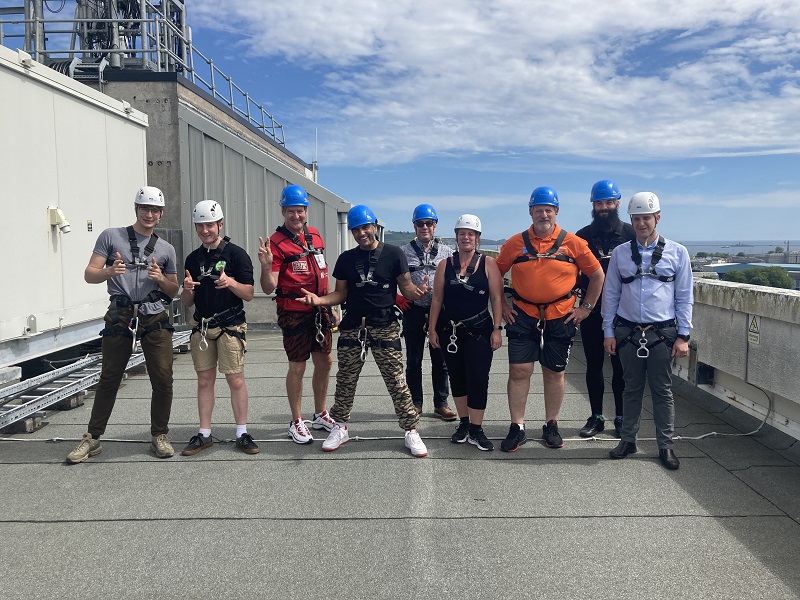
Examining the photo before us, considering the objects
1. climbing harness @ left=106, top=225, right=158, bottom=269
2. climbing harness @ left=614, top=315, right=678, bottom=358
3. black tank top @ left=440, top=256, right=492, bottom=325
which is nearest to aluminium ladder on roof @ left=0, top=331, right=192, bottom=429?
climbing harness @ left=106, top=225, right=158, bottom=269

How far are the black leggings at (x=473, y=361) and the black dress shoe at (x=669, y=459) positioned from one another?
4.50ft

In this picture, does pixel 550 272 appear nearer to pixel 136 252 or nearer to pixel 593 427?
pixel 593 427

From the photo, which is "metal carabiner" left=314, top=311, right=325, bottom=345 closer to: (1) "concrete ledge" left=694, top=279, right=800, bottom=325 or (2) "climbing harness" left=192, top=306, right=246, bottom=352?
(2) "climbing harness" left=192, top=306, right=246, bottom=352

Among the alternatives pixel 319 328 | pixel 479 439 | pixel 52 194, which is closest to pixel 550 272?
pixel 479 439

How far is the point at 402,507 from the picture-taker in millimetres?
3920

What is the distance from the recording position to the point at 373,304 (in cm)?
492

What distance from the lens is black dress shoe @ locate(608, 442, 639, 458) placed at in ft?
15.8

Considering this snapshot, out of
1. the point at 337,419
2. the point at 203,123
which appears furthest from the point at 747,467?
the point at 203,123

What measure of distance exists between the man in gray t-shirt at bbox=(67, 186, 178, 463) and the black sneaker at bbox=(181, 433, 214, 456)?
123mm

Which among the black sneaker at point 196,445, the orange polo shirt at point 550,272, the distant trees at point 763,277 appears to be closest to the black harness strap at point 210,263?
the black sneaker at point 196,445

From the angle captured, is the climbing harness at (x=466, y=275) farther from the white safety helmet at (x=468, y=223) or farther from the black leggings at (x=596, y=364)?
the black leggings at (x=596, y=364)

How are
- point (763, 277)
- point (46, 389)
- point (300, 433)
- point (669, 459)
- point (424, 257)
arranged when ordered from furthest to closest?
point (763, 277) < point (46, 389) < point (424, 257) < point (300, 433) < point (669, 459)

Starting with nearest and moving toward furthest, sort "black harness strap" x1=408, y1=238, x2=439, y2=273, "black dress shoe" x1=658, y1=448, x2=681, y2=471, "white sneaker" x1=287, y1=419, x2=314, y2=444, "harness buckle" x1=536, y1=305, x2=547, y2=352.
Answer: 1. "black dress shoe" x1=658, y1=448, x2=681, y2=471
2. "harness buckle" x1=536, y1=305, x2=547, y2=352
3. "white sneaker" x1=287, y1=419, x2=314, y2=444
4. "black harness strap" x1=408, y1=238, x2=439, y2=273

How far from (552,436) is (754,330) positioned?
2.01 m
